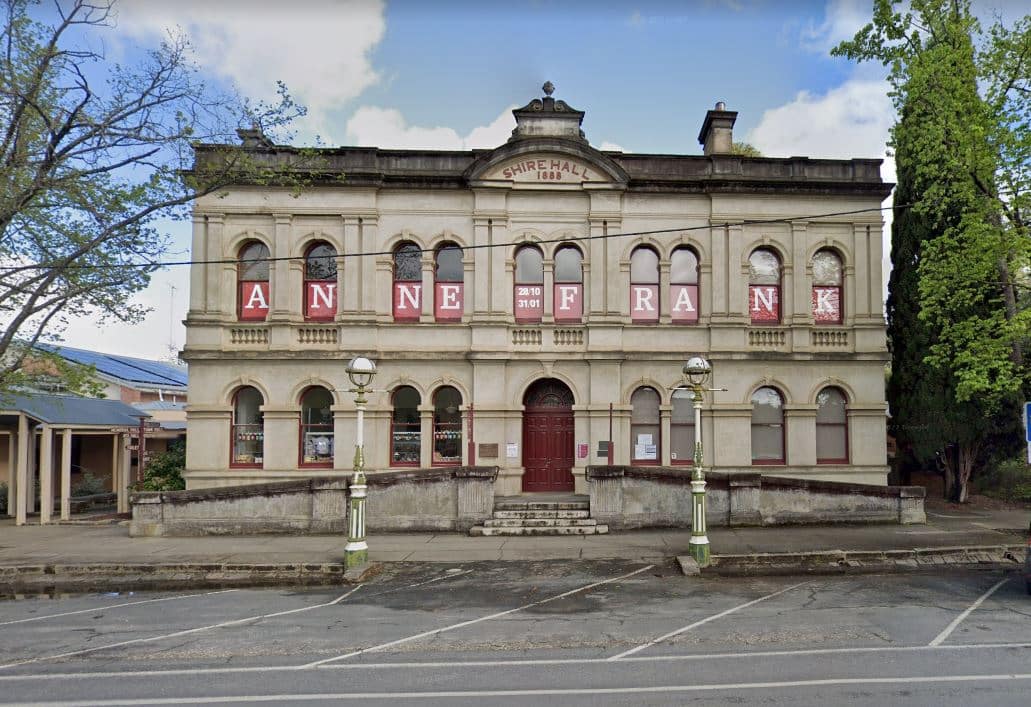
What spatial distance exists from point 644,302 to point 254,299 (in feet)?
37.7

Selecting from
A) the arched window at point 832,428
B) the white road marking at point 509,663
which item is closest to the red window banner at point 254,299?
the white road marking at point 509,663

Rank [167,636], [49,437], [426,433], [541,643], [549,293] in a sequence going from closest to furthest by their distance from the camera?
1. [541,643]
2. [167,636]
3. [49,437]
4. [426,433]
5. [549,293]

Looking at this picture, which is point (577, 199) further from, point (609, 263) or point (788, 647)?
point (788, 647)

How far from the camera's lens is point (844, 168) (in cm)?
1881

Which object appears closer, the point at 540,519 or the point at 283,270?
the point at 540,519

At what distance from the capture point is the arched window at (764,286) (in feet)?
61.7

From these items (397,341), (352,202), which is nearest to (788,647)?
(397,341)

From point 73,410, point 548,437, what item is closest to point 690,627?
point 548,437

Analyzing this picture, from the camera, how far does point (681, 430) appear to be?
Result: 18.3 m

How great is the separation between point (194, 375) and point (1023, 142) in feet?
67.9

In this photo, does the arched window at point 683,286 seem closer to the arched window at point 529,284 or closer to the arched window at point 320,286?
the arched window at point 529,284

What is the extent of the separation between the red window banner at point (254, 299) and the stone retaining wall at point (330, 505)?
18.0ft

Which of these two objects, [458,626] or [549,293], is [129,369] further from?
[458,626]

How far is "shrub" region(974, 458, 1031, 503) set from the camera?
764 inches
